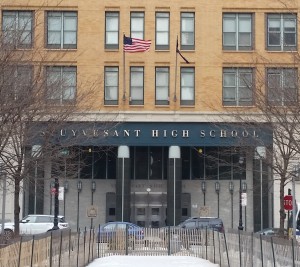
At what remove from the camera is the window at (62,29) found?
56500 millimetres

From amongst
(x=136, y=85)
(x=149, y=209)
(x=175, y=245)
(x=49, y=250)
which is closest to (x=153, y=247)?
(x=175, y=245)

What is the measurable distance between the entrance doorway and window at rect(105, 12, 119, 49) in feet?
38.5

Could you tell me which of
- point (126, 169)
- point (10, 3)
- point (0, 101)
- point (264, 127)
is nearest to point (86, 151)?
point (126, 169)

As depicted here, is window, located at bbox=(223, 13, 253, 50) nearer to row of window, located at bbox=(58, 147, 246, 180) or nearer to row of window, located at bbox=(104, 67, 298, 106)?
row of window, located at bbox=(104, 67, 298, 106)

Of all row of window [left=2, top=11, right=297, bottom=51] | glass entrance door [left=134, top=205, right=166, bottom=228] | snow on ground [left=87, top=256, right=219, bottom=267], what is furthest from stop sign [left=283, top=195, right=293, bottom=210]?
glass entrance door [left=134, top=205, right=166, bottom=228]

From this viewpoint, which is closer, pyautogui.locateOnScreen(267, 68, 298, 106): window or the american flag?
pyautogui.locateOnScreen(267, 68, 298, 106): window

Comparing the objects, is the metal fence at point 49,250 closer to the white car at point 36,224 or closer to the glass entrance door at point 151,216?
the white car at point 36,224

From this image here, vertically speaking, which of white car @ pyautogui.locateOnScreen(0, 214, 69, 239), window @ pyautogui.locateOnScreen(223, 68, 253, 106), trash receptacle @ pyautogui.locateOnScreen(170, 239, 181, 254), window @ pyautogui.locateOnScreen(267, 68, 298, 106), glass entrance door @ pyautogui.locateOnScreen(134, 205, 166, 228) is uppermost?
window @ pyautogui.locateOnScreen(223, 68, 253, 106)

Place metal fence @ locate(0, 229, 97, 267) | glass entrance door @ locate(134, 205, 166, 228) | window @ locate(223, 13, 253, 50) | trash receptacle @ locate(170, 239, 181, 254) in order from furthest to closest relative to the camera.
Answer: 1. glass entrance door @ locate(134, 205, 166, 228)
2. window @ locate(223, 13, 253, 50)
3. trash receptacle @ locate(170, 239, 181, 254)
4. metal fence @ locate(0, 229, 97, 267)

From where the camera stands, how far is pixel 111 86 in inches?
2251

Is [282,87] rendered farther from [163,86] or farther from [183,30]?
[183,30]

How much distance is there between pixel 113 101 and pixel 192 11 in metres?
8.72

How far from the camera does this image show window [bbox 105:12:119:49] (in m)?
57.6

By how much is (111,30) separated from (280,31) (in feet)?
39.7
